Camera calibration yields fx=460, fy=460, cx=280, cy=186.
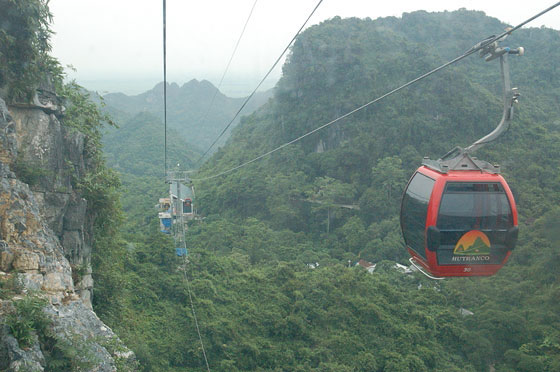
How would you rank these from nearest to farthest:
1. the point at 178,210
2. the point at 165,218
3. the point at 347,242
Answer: the point at 178,210 < the point at 347,242 < the point at 165,218

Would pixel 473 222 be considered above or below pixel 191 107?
below

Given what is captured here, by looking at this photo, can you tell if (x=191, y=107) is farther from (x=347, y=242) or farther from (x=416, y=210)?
(x=416, y=210)

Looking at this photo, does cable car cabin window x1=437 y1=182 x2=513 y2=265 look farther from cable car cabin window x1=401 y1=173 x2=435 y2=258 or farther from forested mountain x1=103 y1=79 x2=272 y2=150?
forested mountain x1=103 y1=79 x2=272 y2=150

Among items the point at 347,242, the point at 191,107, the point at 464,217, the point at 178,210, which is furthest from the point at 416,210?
the point at 191,107

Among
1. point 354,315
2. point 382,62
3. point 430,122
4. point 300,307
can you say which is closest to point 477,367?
point 354,315

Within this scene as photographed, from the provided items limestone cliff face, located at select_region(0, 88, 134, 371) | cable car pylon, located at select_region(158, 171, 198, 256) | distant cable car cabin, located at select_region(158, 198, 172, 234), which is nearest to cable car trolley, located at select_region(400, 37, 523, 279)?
limestone cliff face, located at select_region(0, 88, 134, 371)

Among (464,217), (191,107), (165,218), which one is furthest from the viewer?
(191,107)

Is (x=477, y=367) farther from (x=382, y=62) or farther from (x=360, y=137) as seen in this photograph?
(x=382, y=62)

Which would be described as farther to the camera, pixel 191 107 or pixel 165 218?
pixel 191 107
